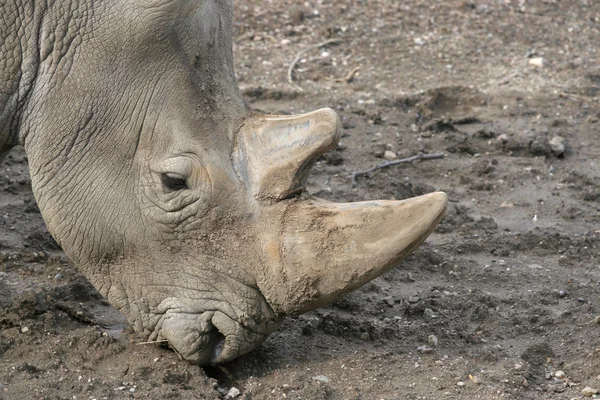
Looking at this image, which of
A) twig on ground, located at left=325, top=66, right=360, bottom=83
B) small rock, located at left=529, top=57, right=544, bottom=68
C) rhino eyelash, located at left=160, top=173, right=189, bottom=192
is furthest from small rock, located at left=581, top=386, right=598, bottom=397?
small rock, located at left=529, top=57, right=544, bottom=68

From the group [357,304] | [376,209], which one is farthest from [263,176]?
[357,304]

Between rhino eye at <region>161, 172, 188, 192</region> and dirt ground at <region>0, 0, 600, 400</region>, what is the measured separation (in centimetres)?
83

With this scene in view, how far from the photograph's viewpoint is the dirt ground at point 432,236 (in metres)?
4.82

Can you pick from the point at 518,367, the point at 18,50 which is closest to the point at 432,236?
the point at 518,367

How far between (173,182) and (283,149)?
53cm

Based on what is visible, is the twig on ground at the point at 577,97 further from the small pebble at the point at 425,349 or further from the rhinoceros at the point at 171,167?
the rhinoceros at the point at 171,167

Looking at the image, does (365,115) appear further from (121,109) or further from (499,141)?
(121,109)

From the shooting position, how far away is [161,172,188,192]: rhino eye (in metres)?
→ 4.56

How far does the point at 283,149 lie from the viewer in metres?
4.46

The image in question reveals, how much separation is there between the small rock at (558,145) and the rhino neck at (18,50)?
15.0 ft

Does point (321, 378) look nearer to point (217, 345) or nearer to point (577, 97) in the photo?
point (217, 345)

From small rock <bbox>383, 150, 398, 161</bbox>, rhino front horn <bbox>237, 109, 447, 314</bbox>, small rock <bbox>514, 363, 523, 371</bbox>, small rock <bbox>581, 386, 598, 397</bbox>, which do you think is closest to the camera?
rhino front horn <bbox>237, 109, 447, 314</bbox>

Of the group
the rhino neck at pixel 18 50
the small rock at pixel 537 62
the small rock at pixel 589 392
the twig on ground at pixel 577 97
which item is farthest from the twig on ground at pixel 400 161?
the rhino neck at pixel 18 50

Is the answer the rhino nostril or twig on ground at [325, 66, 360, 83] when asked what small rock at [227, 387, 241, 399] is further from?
twig on ground at [325, 66, 360, 83]
